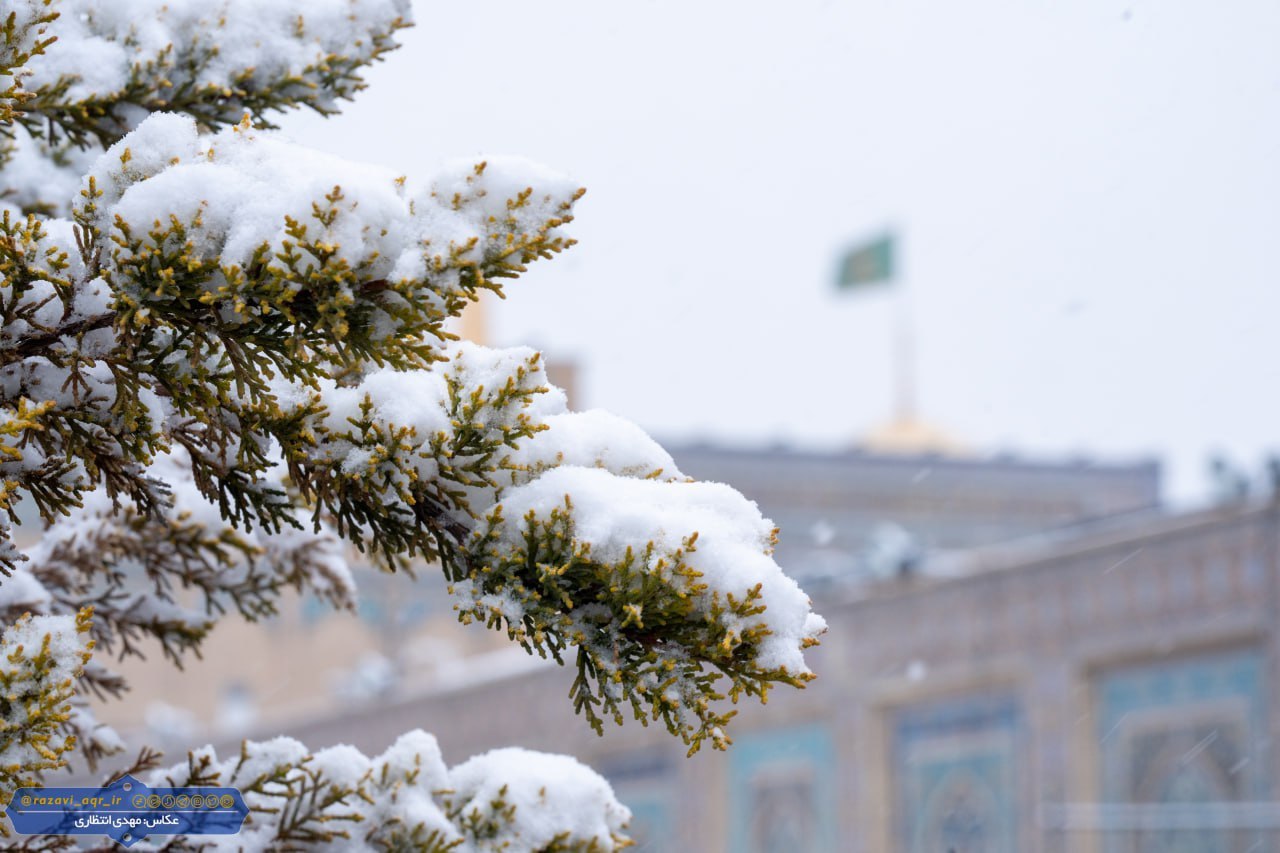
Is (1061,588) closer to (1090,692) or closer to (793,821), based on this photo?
(1090,692)

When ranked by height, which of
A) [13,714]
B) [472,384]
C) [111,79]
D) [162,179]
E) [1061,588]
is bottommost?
[13,714]

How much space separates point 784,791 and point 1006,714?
175 inches

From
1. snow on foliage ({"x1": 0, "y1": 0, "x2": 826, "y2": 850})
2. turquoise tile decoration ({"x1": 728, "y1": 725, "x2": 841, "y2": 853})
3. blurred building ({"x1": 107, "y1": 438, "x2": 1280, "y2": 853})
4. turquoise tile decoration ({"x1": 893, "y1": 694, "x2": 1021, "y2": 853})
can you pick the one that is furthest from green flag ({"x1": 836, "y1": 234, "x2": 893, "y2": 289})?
snow on foliage ({"x1": 0, "y1": 0, "x2": 826, "y2": 850})

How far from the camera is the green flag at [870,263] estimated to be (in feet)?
165

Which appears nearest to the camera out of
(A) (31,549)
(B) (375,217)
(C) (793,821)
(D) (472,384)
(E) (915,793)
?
(B) (375,217)

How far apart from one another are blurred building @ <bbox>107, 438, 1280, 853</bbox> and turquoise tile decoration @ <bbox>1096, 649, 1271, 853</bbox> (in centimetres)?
2

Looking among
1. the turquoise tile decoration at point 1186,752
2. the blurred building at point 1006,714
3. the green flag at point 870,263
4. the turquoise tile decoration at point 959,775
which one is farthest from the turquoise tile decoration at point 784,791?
the green flag at point 870,263

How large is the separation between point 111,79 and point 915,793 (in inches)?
794

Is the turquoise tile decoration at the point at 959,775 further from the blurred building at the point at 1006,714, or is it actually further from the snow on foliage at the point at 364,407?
the snow on foliage at the point at 364,407

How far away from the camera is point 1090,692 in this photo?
20.8 m

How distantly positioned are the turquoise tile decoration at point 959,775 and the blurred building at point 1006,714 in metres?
0.03

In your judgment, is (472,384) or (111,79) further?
(111,79)

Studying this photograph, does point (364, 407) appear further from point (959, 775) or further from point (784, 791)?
point (784, 791)

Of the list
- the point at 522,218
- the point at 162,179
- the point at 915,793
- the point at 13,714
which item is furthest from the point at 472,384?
the point at 915,793
